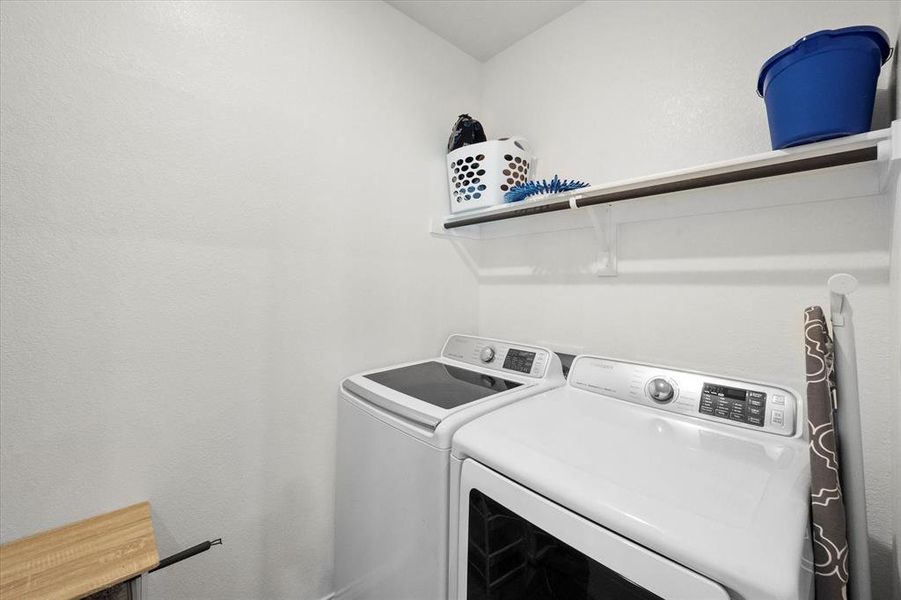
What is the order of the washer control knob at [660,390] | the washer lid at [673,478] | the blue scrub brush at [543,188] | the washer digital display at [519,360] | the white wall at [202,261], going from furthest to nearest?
the washer digital display at [519,360], the blue scrub brush at [543,188], the washer control knob at [660,390], the white wall at [202,261], the washer lid at [673,478]

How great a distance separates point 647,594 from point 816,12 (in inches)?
63.6

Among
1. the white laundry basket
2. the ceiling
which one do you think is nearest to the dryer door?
the white laundry basket

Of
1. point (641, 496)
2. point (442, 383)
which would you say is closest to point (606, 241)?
point (442, 383)

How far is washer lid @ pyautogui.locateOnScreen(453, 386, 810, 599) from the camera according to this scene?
534 millimetres

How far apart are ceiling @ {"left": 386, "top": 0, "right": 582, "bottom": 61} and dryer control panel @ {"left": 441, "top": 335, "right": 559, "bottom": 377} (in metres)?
1.55

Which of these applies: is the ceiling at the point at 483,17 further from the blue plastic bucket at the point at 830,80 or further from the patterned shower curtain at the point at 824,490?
the patterned shower curtain at the point at 824,490

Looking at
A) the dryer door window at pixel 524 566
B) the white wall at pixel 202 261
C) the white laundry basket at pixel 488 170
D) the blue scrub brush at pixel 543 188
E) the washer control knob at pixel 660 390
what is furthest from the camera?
the white laundry basket at pixel 488 170

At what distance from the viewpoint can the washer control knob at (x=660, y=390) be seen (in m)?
1.10

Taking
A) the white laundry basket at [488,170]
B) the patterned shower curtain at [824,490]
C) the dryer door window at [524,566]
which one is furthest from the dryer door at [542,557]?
the white laundry basket at [488,170]

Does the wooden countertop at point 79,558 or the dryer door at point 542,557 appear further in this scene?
the wooden countertop at point 79,558

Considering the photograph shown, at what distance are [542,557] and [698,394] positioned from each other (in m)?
0.70

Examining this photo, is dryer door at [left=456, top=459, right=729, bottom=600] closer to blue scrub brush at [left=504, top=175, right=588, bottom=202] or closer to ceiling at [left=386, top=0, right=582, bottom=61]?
blue scrub brush at [left=504, top=175, right=588, bottom=202]

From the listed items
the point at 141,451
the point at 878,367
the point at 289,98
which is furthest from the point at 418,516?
the point at 289,98

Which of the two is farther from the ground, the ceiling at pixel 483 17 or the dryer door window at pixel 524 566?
the ceiling at pixel 483 17
